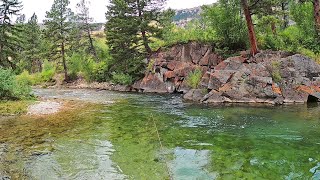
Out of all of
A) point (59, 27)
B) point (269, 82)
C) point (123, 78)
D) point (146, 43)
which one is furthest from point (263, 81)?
point (59, 27)

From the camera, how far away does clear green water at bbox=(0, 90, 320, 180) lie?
850 centimetres

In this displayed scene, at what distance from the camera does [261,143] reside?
11070 millimetres

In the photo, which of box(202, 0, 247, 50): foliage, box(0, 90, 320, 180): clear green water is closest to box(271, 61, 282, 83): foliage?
box(0, 90, 320, 180): clear green water

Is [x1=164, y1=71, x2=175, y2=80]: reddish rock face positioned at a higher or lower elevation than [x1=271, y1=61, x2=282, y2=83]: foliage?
lower

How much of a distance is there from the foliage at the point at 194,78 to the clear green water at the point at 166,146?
1059 centimetres

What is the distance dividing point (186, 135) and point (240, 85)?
1044 cm

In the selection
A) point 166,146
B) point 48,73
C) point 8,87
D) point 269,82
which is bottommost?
point 48,73

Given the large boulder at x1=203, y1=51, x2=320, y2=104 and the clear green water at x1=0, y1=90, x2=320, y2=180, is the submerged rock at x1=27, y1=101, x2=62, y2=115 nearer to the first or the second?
the clear green water at x1=0, y1=90, x2=320, y2=180

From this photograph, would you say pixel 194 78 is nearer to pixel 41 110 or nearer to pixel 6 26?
pixel 41 110

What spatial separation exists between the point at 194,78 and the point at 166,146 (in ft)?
58.6

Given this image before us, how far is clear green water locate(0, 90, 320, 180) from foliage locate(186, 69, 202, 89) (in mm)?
10592

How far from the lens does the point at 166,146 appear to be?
36.1 feet

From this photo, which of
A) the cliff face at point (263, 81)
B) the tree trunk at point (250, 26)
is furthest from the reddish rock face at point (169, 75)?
the tree trunk at point (250, 26)

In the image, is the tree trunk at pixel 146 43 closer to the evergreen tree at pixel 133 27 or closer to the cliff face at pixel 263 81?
the evergreen tree at pixel 133 27
